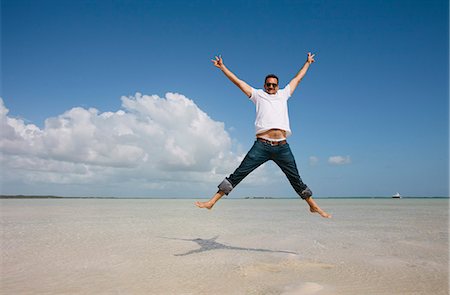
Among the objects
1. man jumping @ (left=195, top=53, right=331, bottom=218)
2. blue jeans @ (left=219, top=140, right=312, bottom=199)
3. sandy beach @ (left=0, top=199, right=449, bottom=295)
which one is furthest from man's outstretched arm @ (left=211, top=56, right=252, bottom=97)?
sandy beach @ (left=0, top=199, right=449, bottom=295)

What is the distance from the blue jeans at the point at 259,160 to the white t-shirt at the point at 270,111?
0.28 meters

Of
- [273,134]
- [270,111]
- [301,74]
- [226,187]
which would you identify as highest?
[301,74]

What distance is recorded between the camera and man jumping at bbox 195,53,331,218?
17.7ft

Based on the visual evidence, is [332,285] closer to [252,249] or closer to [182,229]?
[252,249]

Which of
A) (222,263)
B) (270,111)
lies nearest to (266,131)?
(270,111)

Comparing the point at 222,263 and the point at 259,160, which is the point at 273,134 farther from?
the point at 222,263

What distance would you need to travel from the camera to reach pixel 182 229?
8695 mm

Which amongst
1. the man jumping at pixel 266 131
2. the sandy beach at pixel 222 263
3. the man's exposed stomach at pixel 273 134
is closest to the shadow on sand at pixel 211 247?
the sandy beach at pixel 222 263

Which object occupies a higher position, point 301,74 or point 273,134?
point 301,74

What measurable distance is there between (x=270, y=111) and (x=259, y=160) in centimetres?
83

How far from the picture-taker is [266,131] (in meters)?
5.42

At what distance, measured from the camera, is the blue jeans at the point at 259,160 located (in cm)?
543

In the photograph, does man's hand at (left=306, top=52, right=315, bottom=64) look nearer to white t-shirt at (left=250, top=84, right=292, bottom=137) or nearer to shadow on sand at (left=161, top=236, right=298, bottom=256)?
white t-shirt at (left=250, top=84, right=292, bottom=137)

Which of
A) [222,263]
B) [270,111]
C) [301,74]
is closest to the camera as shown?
[222,263]
